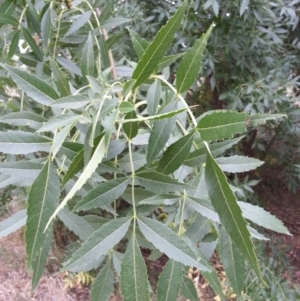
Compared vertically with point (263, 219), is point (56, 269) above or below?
below

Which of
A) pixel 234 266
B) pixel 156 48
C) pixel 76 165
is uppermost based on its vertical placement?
pixel 156 48

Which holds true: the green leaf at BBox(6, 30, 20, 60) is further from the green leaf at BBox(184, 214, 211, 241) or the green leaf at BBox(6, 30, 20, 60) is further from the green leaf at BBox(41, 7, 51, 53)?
the green leaf at BBox(184, 214, 211, 241)

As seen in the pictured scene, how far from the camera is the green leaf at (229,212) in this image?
35 centimetres

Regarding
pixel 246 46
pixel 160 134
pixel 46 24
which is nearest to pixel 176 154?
pixel 160 134

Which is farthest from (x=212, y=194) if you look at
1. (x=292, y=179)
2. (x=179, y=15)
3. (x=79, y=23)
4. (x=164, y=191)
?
(x=292, y=179)

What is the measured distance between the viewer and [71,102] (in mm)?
417

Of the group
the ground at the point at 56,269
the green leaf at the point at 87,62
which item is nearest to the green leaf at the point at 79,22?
the green leaf at the point at 87,62

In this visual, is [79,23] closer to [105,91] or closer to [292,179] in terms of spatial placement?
[105,91]

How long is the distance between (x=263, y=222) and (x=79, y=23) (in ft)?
→ 1.72

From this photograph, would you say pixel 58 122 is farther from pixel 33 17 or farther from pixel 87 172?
pixel 33 17

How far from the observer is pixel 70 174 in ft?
1.34

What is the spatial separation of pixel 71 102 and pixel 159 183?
5.4 inches

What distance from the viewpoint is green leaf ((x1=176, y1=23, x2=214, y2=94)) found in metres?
0.41

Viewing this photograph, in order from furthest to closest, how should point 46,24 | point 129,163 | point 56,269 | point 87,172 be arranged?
1. point 56,269
2. point 46,24
3. point 129,163
4. point 87,172
